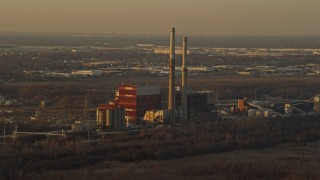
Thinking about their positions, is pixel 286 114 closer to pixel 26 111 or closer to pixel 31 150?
pixel 26 111

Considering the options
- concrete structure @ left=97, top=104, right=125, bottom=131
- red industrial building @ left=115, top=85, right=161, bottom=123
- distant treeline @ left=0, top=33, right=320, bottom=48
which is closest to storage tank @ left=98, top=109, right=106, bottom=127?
concrete structure @ left=97, top=104, right=125, bottom=131

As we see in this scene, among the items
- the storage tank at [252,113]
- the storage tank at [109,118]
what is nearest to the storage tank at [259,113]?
the storage tank at [252,113]

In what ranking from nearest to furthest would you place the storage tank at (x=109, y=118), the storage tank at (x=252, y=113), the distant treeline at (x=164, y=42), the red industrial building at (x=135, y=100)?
the storage tank at (x=109, y=118)
the red industrial building at (x=135, y=100)
the storage tank at (x=252, y=113)
the distant treeline at (x=164, y=42)

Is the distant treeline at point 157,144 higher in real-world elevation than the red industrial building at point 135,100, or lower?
lower

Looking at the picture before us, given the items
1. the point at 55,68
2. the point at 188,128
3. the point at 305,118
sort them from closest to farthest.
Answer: the point at 188,128 < the point at 305,118 < the point at 55,68

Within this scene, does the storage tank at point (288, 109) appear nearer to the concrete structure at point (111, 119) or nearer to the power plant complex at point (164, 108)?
the power plant complex at point (164, 108)

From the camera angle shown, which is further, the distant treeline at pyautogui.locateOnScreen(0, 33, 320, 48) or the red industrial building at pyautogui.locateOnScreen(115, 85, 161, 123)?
the distant treeline at pyautogui.locateOnScreen(0, 33, 320, 48)

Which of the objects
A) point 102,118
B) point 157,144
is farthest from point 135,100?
point 157,144

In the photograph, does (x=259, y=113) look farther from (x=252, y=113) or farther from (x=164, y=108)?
(x=164, y=108)

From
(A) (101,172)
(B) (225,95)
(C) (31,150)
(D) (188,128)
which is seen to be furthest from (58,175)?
(B) (225,95)

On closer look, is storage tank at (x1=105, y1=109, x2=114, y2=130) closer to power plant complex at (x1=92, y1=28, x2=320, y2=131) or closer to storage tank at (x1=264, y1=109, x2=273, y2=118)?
power plant complex at (x1=92, y1=28, x2=320, y2=131)

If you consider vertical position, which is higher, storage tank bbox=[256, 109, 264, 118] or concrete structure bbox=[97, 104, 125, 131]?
concrete structure bbox=[97, 104, 125, 131]
